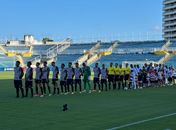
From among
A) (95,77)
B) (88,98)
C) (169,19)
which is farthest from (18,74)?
(169,19)

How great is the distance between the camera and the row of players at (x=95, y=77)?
21.1m

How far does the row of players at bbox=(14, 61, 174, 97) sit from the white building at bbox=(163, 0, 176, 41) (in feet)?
327

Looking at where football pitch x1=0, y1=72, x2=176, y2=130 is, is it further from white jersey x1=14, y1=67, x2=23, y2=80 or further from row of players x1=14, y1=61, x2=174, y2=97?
row of players x1=14, y1=61, x2=174, y2=97

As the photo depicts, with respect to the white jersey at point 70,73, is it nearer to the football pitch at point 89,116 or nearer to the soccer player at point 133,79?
the football pitch at point 89,116

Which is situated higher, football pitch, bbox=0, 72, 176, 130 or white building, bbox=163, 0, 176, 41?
white building, bbox=163, 0, 176, 41

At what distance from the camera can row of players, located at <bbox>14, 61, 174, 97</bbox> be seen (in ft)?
69.1

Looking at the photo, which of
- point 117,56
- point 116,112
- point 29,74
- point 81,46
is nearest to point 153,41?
point 117,56

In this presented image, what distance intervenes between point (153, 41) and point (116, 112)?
71.8 meters

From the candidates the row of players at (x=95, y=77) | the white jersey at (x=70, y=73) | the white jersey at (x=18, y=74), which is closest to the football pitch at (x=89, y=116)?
the white jersey at (x=18, y=74)

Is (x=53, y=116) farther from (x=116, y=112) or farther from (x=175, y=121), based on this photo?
(x=175, y=121)

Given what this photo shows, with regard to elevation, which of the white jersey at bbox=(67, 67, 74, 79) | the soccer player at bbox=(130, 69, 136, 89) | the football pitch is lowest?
the football pitch

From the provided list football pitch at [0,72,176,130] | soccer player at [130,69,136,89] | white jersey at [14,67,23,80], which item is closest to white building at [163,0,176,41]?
soccer player at [130,69,136,89]

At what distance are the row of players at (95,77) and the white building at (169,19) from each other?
99740 mm

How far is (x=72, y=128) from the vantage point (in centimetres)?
1123
